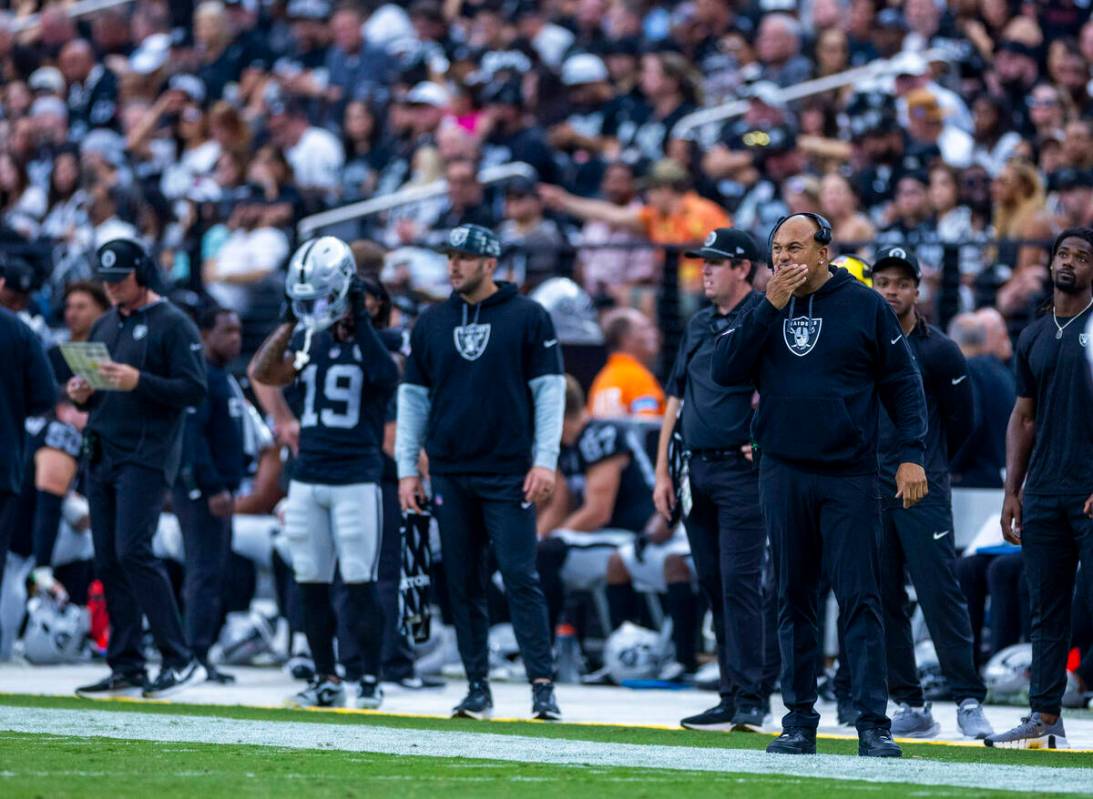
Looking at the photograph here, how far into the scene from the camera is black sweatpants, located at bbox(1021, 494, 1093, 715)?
9094 mm

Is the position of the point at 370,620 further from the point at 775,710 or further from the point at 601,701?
the point at 775,710

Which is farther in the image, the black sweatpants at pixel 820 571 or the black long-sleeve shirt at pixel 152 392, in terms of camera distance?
the black long-sleeve shirt at pixel 152 392

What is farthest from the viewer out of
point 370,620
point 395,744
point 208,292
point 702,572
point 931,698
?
point 208,292

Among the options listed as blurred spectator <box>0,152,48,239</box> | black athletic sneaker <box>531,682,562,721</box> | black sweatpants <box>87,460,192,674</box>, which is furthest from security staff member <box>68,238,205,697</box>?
blurred spectator <box>0,152,48,239</box>

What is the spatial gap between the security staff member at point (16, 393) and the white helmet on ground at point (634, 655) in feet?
12.5

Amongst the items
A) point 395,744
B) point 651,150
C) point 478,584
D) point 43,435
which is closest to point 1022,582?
point 478,584

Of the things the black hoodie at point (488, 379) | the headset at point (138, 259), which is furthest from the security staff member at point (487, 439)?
the headset at point (138, 259)

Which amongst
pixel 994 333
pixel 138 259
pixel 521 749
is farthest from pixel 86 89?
pixel 521 749

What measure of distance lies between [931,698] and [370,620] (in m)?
3.32

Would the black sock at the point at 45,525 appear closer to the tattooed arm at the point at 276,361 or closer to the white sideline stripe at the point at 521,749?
the tattooed arm at the point at 276,361

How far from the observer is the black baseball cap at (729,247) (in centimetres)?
1009

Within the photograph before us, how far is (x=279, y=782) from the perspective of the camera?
23.4 feet

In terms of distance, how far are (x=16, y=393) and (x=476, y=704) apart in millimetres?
3293

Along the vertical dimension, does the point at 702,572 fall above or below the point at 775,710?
above
